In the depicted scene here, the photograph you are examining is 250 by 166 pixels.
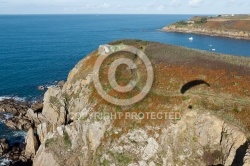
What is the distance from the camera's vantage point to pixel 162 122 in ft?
152

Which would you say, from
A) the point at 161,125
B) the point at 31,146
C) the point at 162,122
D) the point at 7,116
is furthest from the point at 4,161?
the point at 162,122

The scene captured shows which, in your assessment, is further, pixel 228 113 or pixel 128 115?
pixel 128 115

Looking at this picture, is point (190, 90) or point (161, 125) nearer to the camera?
point (161, 125)

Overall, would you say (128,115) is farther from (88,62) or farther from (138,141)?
(88,62)

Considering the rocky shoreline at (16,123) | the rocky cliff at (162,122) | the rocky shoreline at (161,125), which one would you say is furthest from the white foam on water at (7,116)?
the rocky cliff at (162,122)

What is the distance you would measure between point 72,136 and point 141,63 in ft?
71.2

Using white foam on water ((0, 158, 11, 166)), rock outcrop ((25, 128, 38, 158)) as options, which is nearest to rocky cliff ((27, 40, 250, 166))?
rock outcrop ((25, 128, 38, 158))

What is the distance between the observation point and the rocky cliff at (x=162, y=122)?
42812 millimetres

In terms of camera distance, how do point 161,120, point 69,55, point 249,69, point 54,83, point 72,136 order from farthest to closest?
point 69,55 < point 54,83 < point 249,69 < point 72,136 < point 161,120

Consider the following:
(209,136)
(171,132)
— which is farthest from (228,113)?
(171,132)

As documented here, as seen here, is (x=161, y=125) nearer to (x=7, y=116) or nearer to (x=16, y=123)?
(x=16, y=123)

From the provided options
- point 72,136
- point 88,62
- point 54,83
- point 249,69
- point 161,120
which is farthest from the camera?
point 54,83

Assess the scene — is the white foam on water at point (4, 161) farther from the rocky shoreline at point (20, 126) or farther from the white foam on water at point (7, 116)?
the white foam on water at point (7, 116)

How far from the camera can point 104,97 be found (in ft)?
173
